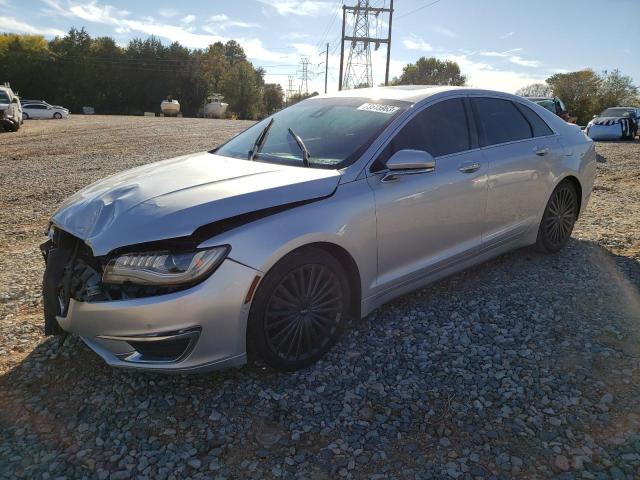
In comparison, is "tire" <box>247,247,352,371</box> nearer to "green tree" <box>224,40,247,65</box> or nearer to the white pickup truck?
the white pickup truck

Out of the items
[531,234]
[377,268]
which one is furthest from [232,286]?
[531,234]

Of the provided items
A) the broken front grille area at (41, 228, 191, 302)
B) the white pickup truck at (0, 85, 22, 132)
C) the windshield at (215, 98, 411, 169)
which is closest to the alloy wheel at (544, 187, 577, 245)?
the windshield at (215, 98, 411, 169)

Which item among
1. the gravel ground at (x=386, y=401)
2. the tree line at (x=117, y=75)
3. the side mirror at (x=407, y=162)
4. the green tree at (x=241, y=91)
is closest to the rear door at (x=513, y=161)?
the gravel ground at (x=386, y=401)

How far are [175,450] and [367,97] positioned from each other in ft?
9.08

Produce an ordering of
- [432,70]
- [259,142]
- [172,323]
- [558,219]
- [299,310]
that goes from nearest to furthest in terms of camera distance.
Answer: [172,323], [299,310], [259,142], [558,219], [432,70]

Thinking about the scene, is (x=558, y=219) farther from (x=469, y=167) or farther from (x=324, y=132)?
(x=324, y=132)

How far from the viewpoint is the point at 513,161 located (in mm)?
4098

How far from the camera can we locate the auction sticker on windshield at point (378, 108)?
3492 millimetres

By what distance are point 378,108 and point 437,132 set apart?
0.48 meters

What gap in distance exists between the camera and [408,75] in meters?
97.6

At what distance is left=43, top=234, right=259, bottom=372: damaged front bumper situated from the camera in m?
2.39

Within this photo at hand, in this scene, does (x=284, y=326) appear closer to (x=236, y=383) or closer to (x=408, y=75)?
(x=236, y=383)

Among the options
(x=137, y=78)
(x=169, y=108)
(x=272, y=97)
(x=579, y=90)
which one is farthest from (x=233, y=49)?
(x=579, y=90)

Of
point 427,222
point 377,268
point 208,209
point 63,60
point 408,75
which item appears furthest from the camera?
point 408,75
